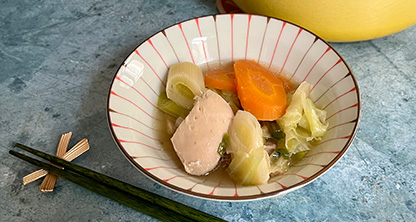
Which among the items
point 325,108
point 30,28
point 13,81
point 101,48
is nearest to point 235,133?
point 325,108

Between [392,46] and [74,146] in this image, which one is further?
[392,46]

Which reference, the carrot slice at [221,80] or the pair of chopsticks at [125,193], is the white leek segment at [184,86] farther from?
the pair of chopsticks at [125,193]

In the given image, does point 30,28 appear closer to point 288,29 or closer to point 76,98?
point 76,98

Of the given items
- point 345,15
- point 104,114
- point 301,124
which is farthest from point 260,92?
point 104,114

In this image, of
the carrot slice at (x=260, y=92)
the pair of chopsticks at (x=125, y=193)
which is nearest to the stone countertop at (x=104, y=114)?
the pair of chopsticks at (x=125, y=193)

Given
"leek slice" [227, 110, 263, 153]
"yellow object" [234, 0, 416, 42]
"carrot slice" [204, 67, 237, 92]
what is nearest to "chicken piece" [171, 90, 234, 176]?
"leek slice" [227, 110, 263, 153]

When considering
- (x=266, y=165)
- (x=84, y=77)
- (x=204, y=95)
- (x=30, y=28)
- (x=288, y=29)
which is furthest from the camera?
(x=30, y=28)

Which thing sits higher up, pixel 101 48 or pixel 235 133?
pixel 235 133

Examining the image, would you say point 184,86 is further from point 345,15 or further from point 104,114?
point 345,15
